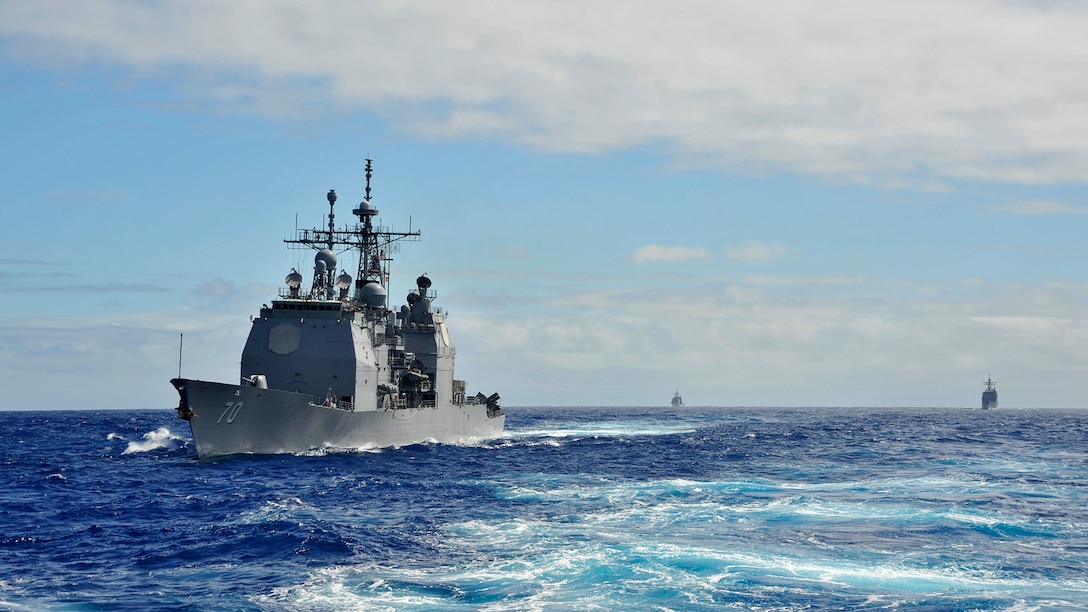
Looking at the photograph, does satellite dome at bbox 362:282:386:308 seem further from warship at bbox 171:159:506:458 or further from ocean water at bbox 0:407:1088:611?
ocean water at bbox 0:407:1088:611

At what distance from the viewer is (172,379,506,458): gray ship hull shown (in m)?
36.6

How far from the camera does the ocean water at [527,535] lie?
57.1 feet

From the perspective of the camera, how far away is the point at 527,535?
23.1 m


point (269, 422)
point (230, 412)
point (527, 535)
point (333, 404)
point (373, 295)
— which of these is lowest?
point (527, 535)

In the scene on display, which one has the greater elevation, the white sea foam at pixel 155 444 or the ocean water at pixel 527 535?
the white sea foam at pixel 155 444

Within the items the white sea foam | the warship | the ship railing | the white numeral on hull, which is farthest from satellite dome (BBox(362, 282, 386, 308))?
the white numeral on hull

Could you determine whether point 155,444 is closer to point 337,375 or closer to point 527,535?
point 337,375

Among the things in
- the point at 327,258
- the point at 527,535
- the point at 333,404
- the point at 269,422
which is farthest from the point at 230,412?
the point at 527,535

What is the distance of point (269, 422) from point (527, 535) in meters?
18.2

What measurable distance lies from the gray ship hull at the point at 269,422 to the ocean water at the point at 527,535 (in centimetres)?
103

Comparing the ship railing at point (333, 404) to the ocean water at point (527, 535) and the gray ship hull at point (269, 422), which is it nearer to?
the gray ship hull at point (269, 422)

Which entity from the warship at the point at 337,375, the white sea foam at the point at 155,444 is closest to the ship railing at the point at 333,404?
the warship at the point at 337,375

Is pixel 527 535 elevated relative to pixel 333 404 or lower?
lower

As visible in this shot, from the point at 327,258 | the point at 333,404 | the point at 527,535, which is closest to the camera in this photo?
the point at 527,535
